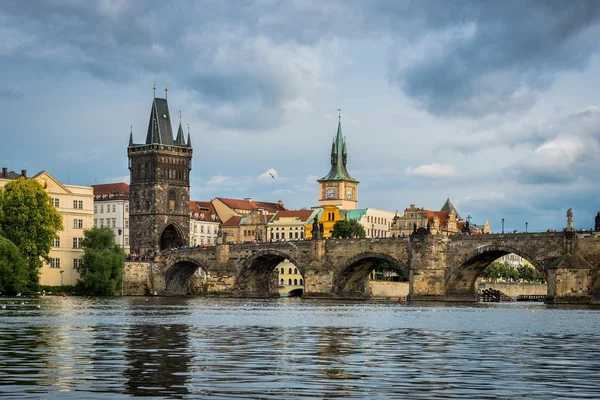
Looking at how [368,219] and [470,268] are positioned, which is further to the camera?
[368,219]

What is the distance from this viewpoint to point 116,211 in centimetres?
16075

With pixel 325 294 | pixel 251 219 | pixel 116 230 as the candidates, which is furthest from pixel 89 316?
pixel 251 219

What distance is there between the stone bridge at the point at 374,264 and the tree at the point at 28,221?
2303cm

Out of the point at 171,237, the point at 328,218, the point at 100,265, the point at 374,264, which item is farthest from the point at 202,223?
the point at 100,265

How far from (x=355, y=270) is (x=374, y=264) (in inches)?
Result: 83.4

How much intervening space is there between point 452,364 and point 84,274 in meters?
84.7

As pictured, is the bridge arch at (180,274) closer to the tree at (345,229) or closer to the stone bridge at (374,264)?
the stone bridge at (374,264)

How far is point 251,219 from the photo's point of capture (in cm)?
18588

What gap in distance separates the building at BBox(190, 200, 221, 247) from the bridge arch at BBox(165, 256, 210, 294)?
39743 mm

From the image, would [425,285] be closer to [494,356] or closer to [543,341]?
[543,341]

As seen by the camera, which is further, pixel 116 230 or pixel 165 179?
pixel 116 230

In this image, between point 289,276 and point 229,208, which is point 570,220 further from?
point 229,208

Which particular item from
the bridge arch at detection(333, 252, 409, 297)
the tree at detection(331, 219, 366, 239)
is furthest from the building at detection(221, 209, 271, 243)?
the bridge arch at detection(333, 252, 409, 297)

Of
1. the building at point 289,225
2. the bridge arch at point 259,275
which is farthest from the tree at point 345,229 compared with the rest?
the bridge arch at point 259,275
